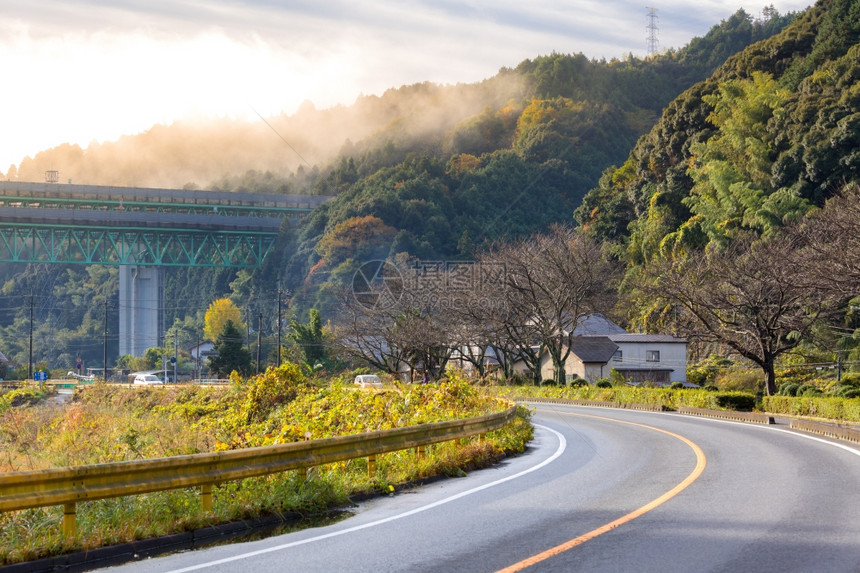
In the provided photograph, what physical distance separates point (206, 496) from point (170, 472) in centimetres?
66

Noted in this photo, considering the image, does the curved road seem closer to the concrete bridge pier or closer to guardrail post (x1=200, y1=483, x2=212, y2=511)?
guardrail post (x1=200, y1=483, x2=212, y2=511)

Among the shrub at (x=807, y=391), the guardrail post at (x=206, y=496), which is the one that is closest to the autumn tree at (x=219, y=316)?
the shrub at (x=807, y=391)

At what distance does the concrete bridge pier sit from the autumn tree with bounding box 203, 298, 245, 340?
7.60m

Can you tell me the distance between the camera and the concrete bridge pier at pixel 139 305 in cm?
12050

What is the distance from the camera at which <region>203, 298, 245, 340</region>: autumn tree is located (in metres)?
130

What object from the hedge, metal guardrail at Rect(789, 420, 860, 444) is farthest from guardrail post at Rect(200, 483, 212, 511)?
the hedge

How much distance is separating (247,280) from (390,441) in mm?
130170

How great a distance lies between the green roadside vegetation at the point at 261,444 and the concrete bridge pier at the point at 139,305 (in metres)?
90.8

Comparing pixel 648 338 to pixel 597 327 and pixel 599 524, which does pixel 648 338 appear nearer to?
pixel 597 327

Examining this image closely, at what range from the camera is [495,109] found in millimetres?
184750

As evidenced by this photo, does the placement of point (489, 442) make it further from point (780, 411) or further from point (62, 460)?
point (780, 411)

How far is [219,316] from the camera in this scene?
132 metres

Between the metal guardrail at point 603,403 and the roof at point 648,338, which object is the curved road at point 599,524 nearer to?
the metal guardrail at point 603,403

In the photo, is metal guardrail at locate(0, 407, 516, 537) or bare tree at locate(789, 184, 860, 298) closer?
metal guardrail at locate(0, 407, 516, 537)
